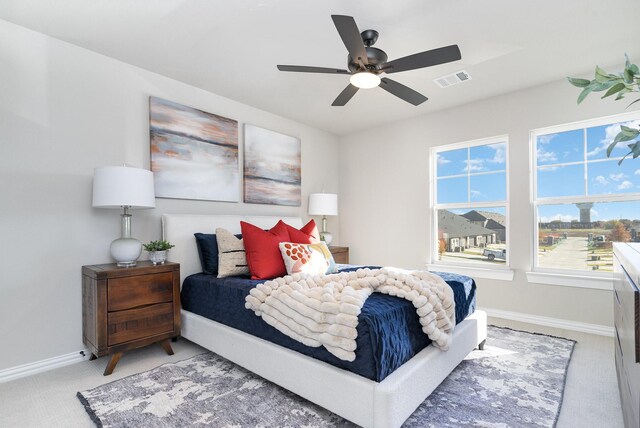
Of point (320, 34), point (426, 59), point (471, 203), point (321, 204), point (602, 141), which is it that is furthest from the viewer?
point (321, 204)

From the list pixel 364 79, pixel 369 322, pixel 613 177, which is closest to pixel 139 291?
pixel 369 322

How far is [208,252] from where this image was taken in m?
2.96

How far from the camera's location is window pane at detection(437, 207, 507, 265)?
379cm

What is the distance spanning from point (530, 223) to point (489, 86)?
154cm

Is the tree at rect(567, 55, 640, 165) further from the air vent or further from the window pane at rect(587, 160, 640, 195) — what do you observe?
the window pane at rect(587, 160, 640, 195)

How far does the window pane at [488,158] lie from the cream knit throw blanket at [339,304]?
2.28 meters

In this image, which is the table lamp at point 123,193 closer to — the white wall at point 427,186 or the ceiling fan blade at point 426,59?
the ceiling fan blade at point 426,59

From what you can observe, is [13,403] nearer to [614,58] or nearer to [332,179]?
[332,179]

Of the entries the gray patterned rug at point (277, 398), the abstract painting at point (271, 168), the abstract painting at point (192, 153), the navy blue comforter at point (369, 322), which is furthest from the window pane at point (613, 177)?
the abstract painting at point (192, 153)

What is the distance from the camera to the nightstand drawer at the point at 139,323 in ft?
7.55

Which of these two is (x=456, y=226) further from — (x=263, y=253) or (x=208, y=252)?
(x=208, y=252)

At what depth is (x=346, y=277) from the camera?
2213mm

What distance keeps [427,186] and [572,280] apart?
182 cm

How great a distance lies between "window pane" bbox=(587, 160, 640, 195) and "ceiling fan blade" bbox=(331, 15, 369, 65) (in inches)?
106
